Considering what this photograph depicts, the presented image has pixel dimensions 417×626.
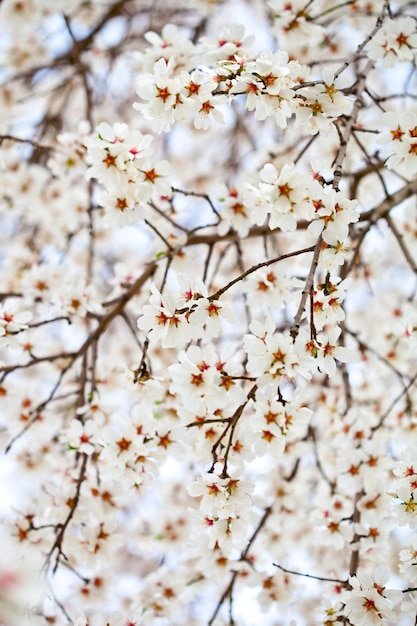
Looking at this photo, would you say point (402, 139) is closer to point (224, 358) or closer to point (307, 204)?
point (307, 204)

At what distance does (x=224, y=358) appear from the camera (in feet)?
4.69

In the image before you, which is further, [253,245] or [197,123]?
[253,245]

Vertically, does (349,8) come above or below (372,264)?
above

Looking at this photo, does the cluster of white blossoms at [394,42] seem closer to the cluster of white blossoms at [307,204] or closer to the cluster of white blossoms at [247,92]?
the cluster of white blossoms at [247,92]

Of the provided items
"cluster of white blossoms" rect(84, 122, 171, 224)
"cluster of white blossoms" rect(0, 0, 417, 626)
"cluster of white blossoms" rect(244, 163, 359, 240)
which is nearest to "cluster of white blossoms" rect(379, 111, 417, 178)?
"cluster of white blossoms" rect(0, 0, 417, 626)

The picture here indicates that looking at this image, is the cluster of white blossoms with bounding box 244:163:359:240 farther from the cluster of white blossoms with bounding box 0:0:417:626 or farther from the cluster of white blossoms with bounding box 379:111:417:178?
the cluster of white blossoms with bounding box 379:111:417:178

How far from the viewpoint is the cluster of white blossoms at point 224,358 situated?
4.40 feet

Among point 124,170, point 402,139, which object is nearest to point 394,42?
point 402,139

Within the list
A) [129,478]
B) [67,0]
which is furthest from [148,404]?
[67,0]

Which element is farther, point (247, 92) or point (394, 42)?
point (394, 42)

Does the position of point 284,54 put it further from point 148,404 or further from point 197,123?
point 148,404

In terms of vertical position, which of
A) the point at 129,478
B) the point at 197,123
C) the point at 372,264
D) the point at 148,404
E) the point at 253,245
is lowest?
the point at 129,478

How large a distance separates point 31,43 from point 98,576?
2.98 m

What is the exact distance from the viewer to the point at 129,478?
1499mm
